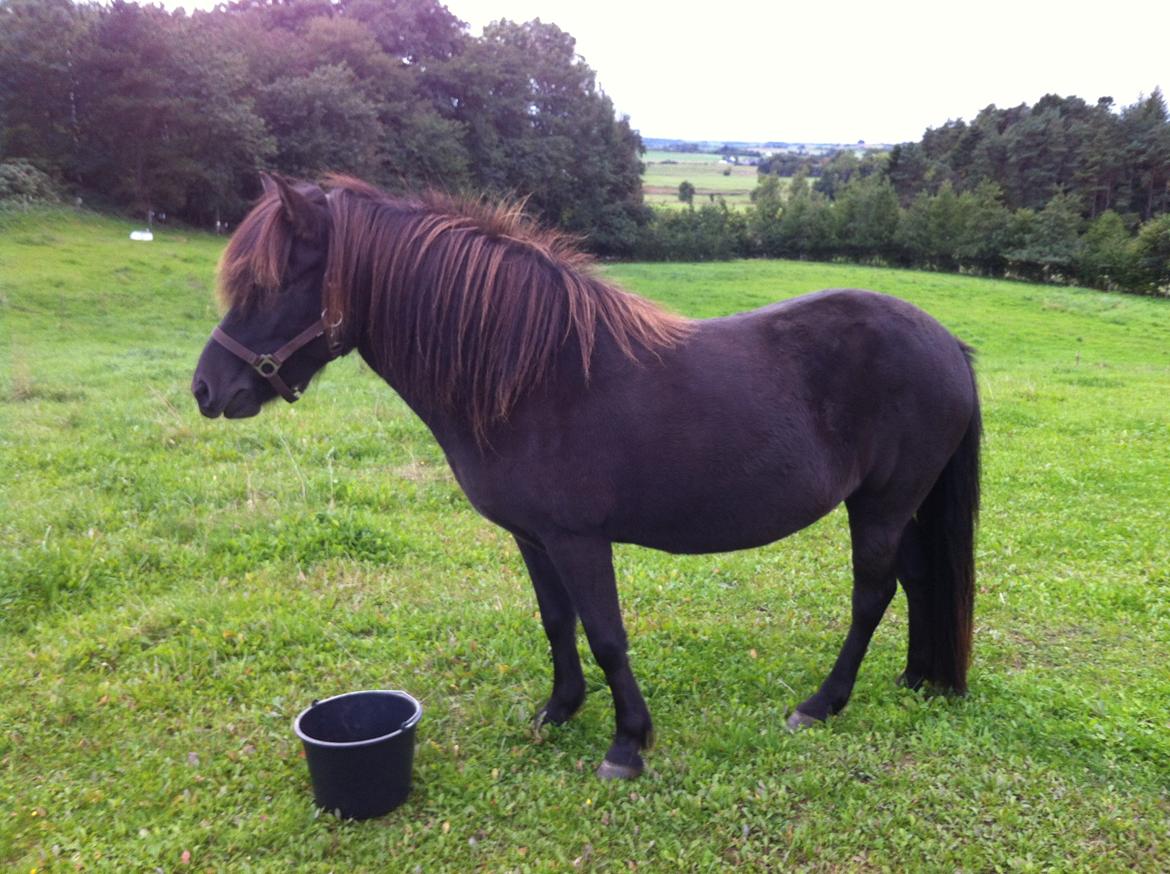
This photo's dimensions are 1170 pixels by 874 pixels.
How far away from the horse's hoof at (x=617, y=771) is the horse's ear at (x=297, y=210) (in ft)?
8.34

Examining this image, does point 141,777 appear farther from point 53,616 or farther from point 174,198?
point 174,198

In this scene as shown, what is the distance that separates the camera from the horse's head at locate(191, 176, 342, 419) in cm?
288

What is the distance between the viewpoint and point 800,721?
3.69 m

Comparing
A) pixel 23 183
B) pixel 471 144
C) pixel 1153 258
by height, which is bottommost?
pixel 1153 258

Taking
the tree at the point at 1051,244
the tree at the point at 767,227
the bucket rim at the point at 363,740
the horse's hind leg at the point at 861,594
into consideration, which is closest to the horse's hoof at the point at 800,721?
the horse's hind leg at the point at 861,594

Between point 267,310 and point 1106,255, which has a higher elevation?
point 1106,255

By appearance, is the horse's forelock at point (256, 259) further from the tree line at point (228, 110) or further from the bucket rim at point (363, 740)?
the tree line at point (228, 110)

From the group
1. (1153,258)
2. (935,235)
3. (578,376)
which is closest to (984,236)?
(935,235)

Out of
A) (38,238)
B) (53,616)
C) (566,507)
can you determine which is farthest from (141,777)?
(38,238)

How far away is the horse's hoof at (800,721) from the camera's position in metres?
3.67

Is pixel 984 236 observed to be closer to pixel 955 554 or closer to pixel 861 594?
pixel 955 554

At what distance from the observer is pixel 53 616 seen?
14.3ft

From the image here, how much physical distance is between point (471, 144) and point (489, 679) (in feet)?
155

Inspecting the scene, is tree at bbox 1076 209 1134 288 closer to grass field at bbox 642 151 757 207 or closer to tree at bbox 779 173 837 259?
tree at bbox 779 173 837 259
